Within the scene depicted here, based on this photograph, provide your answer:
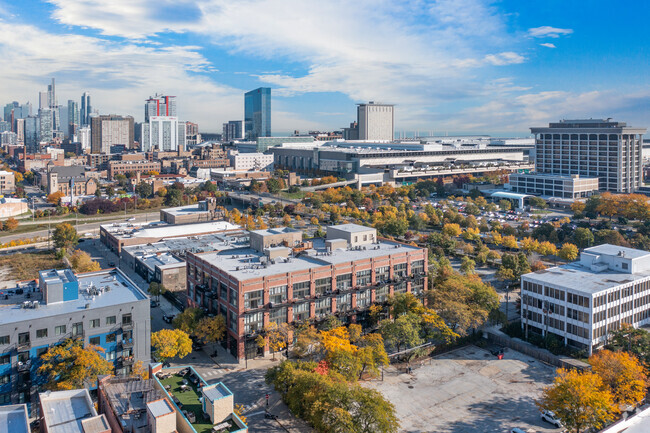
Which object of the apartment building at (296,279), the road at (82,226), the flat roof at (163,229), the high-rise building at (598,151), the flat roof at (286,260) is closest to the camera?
the apartment building at (296,279)

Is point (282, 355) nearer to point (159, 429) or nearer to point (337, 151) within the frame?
point (159, 429)

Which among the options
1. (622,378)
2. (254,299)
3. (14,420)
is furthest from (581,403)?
(14,420)

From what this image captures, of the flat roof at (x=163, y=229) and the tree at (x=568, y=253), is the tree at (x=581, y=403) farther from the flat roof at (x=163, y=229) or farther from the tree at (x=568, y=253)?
the flat roof at (x=163, y=229)

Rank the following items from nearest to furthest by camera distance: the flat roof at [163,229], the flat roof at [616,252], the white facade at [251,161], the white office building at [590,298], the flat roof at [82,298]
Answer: the flat roof at [82,298] < the white office building at [590,298] < the flat roof at [616,252] < the flat roof at [163,229] < the white facade at [251,161]

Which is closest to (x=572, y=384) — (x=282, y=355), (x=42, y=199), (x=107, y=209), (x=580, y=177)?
(x=282, y=355)

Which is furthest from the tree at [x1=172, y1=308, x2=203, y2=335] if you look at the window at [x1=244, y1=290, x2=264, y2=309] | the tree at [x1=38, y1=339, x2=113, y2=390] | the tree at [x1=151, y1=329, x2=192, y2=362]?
the tree at [x1=38, y1=339, x2=113, y2=390]

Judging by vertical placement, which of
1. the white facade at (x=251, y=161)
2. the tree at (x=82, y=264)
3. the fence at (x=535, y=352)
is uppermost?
the white facade at (x=251, y=161)

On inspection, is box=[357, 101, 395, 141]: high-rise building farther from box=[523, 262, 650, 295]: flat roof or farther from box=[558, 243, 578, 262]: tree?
box=[523, 262, 650, 295]: flat roof

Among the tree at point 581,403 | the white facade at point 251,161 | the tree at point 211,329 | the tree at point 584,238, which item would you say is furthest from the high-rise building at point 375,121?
the tree at point 581,403
